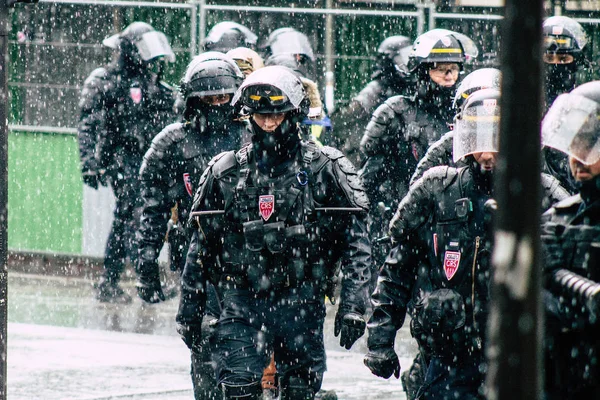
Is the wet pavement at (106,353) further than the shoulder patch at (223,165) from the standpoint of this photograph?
Yes

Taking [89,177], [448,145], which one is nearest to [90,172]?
[89,177]

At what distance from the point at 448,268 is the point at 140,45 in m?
7.34

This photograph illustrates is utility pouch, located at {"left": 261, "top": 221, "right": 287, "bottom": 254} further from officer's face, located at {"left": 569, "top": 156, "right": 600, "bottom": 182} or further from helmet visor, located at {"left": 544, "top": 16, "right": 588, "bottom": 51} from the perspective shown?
helmet visor, located at {"left": 544, "top": 16, "right": 588, "bottom": 51}

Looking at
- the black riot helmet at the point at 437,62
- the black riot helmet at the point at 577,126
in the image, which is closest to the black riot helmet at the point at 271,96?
the black riot helmet at the point at 577,126

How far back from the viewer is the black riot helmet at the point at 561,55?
10.1 metres

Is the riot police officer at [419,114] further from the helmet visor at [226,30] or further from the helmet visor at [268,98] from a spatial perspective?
the helmet visor at [268,98]

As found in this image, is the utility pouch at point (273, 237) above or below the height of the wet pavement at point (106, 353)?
above

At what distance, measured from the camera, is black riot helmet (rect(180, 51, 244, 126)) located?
8.33m

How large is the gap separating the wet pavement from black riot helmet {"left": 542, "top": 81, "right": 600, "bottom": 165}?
4.10 meters

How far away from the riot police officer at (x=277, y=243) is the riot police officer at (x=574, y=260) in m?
2.04

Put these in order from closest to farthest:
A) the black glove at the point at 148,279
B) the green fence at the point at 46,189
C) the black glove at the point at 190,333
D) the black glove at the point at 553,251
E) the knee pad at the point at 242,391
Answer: the black glove at the point at 553,251
the knee pad at the point at 242,391
the black glove at the point at 190,333
the black glove at the point at 148,279
the green fence at the point at 46,189

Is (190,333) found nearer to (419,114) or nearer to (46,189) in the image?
(419,114)

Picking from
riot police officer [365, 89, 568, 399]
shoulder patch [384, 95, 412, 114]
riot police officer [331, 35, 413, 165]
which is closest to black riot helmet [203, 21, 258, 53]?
riot police officer [331, 35, 413, 165]

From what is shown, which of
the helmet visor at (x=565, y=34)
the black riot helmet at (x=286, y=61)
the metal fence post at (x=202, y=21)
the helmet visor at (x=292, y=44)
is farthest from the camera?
the metal fence post at (x=202, y=21)
